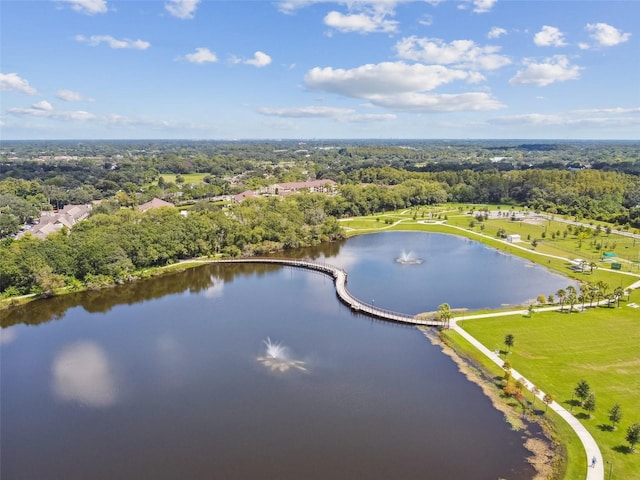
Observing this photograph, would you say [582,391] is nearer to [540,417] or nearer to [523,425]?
[540,417]

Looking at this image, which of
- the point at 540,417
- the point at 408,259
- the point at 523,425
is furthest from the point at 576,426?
the point at 408,259

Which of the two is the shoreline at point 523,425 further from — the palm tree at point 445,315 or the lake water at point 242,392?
the palm tree at point 445,315

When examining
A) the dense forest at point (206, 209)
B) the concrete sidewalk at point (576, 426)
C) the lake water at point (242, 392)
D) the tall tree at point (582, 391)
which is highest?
the dense forest at point (206, 209)

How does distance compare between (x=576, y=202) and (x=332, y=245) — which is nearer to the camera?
(x=332, y=245)

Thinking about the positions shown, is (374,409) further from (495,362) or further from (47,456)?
(47,456)

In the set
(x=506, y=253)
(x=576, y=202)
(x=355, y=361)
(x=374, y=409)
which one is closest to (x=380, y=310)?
(x=355, y=361)

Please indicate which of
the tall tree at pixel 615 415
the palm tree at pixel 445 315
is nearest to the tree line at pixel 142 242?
the palm tree at pixel 445 315

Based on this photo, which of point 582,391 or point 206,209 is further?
point 206,209
